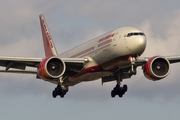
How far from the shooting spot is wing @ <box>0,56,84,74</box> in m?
50.5

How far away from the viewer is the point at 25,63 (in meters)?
52.1

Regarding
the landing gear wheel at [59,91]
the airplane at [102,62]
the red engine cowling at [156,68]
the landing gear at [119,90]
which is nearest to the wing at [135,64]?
the airplane at [102,62]

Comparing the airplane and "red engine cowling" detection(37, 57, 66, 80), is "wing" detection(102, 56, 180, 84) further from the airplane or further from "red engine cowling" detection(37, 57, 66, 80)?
"red engine cowling" detection(37, 57, 66, 80)

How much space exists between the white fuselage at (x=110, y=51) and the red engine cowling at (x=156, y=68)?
11.1 feet

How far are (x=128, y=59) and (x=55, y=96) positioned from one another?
12.7m

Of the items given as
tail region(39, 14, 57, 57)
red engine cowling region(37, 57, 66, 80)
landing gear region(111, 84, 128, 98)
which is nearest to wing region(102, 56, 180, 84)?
landing gear region(111, 84, 128, 98)

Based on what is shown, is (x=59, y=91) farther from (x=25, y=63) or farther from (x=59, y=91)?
(x=25, y=63)

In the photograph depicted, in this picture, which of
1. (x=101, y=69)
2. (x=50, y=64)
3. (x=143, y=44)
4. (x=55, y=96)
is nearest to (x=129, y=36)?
(x=143, y=44)

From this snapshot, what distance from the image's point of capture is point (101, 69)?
50500mm

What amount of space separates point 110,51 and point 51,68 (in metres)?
6.80

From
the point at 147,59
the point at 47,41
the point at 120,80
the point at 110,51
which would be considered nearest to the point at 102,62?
the point at 110,51

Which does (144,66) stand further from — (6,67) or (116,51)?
(6,67)

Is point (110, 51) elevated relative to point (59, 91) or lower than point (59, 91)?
elevated

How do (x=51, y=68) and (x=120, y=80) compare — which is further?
(x=120, y=80)
